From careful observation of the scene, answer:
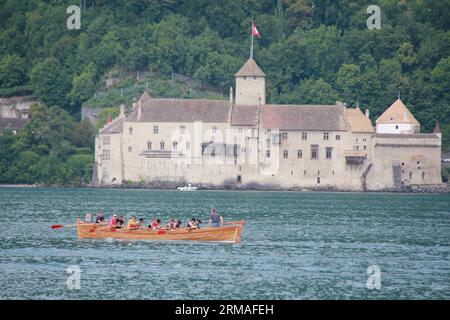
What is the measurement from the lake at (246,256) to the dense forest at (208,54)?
3914cm

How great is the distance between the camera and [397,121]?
139 meters

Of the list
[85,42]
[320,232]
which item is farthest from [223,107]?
[320,232]

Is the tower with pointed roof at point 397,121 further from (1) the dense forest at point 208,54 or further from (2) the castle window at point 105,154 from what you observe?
(2) the castle window at point 105,154

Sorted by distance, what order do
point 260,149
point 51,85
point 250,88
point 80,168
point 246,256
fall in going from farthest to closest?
1. point 51,85
2. point 250,88
3. point 80,168
4. point 260,149
5. point 246,256

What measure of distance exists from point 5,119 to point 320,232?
256 feet

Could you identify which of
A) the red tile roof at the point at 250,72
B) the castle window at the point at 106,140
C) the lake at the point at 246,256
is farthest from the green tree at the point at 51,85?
the lake at the point at 246,256

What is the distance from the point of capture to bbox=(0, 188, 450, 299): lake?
55.1m

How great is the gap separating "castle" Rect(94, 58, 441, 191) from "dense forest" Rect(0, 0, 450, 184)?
775 centimetres

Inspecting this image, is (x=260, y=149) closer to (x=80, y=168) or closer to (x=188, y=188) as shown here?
(x=188, y=188)

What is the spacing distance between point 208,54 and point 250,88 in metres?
20.1

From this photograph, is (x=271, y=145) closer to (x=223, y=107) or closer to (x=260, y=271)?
(x=223, y=107)

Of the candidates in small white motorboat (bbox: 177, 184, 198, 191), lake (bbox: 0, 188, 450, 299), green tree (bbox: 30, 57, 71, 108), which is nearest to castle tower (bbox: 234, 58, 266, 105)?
small white motorboat (bbox: 177, 184, 198, 191)

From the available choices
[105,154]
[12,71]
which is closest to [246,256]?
[105,154]

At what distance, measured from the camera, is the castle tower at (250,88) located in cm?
13850
